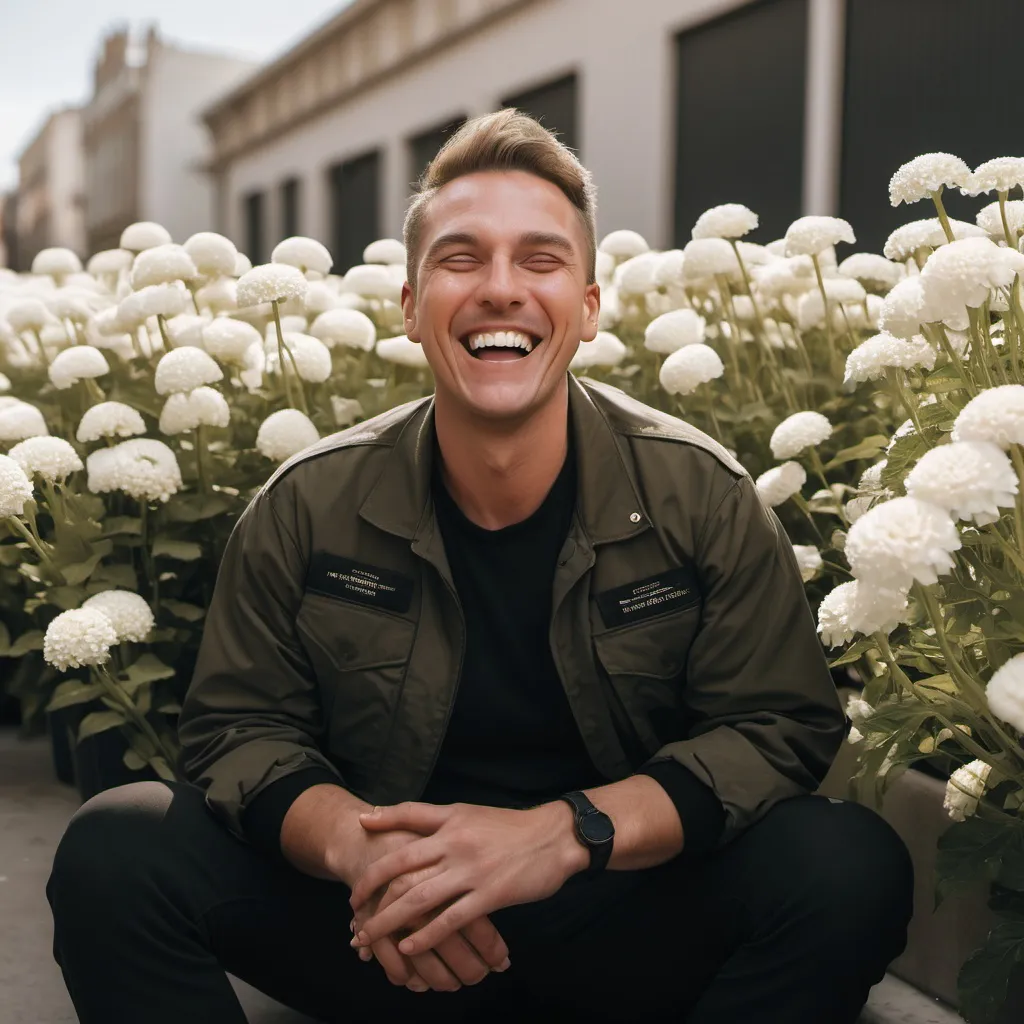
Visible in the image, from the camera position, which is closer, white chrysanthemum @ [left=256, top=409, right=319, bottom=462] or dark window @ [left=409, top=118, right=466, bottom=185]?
white chrysanthemum @ [left=256, top=409, right=319, bottom=462]

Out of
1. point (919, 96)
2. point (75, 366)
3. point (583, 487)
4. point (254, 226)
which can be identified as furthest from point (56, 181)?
point (583, 487)

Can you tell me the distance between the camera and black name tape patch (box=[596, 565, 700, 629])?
2.20 metres

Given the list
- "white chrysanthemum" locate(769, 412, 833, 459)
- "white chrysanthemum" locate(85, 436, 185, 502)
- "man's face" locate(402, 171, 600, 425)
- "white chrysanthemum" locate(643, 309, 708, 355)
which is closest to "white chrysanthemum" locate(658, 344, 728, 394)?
"white chrysanthemum" locate(643, 309, 708, 355)

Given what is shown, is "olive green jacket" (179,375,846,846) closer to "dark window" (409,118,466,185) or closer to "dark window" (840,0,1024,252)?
"dark window" (840,0,1024,252)

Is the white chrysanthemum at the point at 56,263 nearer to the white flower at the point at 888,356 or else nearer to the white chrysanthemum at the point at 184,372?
the white chrysanthemum at the point at 184,372

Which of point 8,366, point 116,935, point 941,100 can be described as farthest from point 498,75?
point 116,935

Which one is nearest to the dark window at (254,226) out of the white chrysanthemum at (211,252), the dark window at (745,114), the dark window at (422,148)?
the dark window at (422,148)

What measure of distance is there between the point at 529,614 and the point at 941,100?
706 centimetres

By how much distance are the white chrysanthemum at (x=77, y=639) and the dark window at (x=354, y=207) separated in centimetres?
1462

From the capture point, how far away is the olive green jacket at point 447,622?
212 centimetres

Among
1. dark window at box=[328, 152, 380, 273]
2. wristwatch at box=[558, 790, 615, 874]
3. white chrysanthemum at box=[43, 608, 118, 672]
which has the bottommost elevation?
wristwatch at box=[558, 790, 615, 874]

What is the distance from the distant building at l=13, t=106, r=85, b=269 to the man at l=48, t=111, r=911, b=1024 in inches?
1723

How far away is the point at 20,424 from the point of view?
10.3ft

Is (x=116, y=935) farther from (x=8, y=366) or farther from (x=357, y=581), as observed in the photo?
(x=8, y=366)
